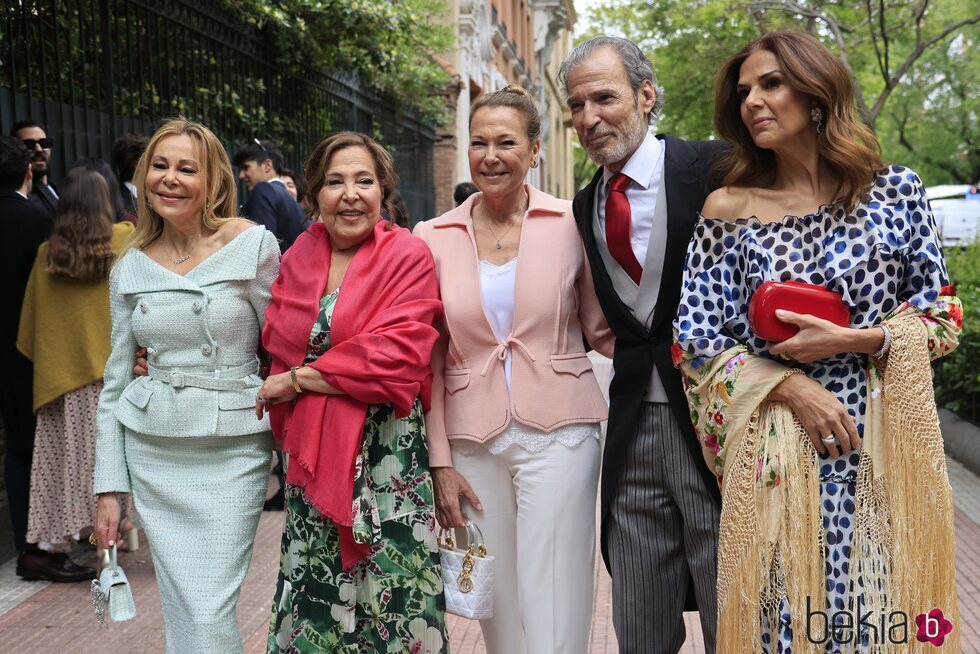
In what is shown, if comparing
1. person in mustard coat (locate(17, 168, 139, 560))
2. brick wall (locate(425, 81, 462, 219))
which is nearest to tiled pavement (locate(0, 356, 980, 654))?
person in mustard coat (locate(17, 168, 139, 560))

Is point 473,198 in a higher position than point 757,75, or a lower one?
lower

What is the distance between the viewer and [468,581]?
3426mm

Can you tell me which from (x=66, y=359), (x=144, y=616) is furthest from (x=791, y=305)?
(x=66, y=359)

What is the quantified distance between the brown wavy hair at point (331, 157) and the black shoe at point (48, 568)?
134 inches

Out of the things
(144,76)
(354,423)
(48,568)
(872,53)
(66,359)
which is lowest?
(48,568)

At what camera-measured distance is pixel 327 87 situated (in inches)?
488

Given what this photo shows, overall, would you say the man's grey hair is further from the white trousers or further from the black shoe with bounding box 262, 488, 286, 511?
the black shoe with bounding box 262, 488, 286, 511

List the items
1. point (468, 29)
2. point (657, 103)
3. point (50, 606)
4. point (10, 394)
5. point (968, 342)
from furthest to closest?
point (468, 29), point (968, 342), point (10, 394), point (50, 606), point (657, 103)

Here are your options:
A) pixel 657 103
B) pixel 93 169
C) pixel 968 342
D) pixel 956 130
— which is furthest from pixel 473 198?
pixel 956 130

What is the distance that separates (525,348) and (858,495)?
1.10 meters

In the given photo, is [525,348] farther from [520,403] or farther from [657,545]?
[657,545]

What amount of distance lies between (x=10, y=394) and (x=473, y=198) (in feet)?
11.5

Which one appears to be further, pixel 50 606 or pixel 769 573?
pixel 50 606

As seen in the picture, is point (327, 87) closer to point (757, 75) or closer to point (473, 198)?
point (473, 198)
